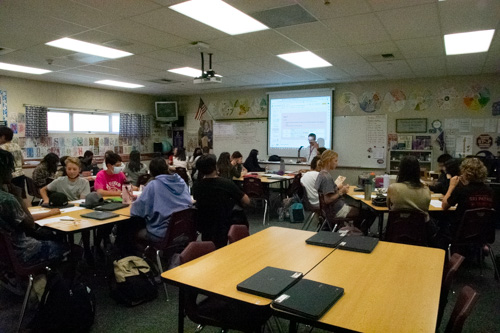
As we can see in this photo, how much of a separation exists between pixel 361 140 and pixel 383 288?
6694mm

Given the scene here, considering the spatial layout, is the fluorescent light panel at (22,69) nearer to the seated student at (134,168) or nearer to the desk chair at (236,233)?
the seated student at (134,168)

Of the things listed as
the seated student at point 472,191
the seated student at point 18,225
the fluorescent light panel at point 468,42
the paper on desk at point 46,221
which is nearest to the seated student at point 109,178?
the paper on desk at point 46,221

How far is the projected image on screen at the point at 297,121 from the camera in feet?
27.0

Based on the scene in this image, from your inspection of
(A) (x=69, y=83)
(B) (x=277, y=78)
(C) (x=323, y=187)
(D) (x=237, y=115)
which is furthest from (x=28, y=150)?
(C) (x=323, y=187)

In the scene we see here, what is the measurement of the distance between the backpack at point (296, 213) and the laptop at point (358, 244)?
3.31 metres

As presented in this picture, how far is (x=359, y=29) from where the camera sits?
4.08m

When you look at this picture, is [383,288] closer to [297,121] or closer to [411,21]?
[411,21]

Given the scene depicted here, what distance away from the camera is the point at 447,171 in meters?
4.22

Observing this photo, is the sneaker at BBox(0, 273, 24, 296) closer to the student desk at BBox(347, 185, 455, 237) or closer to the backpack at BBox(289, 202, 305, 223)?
the student desk at BBox(347, 185, 455, 237)

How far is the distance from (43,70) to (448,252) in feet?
23.2

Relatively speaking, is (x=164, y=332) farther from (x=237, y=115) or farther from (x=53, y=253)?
(x=237, y=115)

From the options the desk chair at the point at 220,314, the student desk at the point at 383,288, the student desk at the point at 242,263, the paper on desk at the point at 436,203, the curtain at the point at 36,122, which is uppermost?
the curtain at the point at 36,122

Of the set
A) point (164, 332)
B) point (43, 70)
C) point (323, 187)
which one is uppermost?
point (43, 70)

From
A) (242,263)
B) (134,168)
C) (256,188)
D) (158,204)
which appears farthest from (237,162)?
(242,263)
